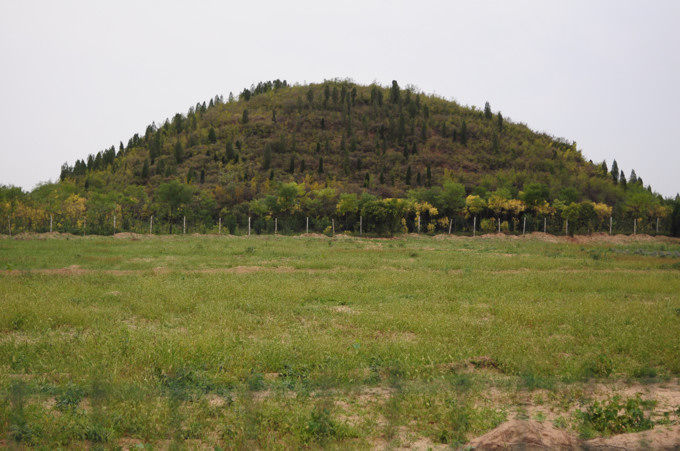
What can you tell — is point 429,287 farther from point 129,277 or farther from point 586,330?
point 129,277

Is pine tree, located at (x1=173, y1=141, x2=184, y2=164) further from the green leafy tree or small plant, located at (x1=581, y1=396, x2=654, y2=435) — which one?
small plant, located at (x1=581, y1=396, x2=654, y2=435)

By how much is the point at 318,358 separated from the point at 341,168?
75.9m

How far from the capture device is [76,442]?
4758 mm

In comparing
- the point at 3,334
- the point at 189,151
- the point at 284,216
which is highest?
the point at 189,151

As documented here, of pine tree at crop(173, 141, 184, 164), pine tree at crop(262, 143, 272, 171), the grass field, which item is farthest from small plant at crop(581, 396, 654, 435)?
pine tree at crop(173, 141, 184, 164)

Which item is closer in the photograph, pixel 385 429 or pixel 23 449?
pixel 23 449

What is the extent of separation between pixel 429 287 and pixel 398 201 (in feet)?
118

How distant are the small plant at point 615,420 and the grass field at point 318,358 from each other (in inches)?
1.9

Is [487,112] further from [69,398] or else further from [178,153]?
[69,398]

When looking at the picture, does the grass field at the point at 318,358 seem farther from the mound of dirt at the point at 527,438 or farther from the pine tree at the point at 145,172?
the pine tree at the point at 145,172

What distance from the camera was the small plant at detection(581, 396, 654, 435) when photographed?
5117 millimetres

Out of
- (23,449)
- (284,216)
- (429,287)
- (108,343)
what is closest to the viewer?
(23,449)

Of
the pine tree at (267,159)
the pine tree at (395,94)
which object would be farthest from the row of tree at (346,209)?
the pine tree at (395,94)

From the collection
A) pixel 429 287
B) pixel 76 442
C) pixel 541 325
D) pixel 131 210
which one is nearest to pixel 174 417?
pixel 76 442
